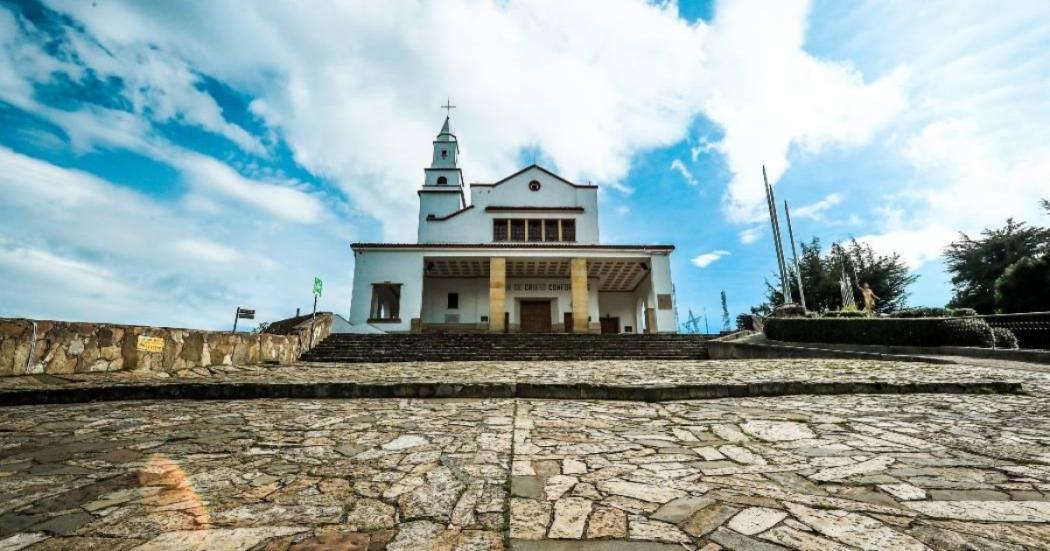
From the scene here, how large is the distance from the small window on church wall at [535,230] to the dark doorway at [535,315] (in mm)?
3593

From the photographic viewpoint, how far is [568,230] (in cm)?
2453

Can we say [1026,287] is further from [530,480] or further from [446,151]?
[446,151]

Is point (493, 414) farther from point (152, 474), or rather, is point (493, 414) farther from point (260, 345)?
point (260, 345)

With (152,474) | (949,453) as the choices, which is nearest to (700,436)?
(949,453)

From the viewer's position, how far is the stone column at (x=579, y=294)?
19141 mm

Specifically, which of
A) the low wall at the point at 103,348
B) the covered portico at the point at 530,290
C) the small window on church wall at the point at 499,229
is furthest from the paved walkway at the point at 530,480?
the small window on church wall at the point at 499,229

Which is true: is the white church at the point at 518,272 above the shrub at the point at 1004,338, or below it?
above

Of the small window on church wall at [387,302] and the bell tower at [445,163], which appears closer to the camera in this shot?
the small window on church wall at [387,302]

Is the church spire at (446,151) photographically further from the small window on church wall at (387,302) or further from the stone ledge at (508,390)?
the stone ledge at (508,390)

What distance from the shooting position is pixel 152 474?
2.18m

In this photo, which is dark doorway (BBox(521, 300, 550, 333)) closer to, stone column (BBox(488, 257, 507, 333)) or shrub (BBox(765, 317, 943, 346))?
stone column (BBox(488, 257, 507, 333))

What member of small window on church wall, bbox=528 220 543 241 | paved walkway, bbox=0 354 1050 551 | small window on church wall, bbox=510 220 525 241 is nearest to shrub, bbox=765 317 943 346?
paved walkway, bbox=0 354 1050 551

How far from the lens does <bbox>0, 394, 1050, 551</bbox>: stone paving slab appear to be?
1.50 m

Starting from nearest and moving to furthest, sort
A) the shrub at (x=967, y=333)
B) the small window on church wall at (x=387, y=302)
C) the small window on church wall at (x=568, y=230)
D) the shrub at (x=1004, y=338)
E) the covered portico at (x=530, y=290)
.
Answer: the shrub at (x=967, y=333), the shrub at (x=1004, y=338), the covered portico at (x=530, y=290), the small window on church wall at (x=387, y=302), the small window on church wall at (x=568, y=230)
